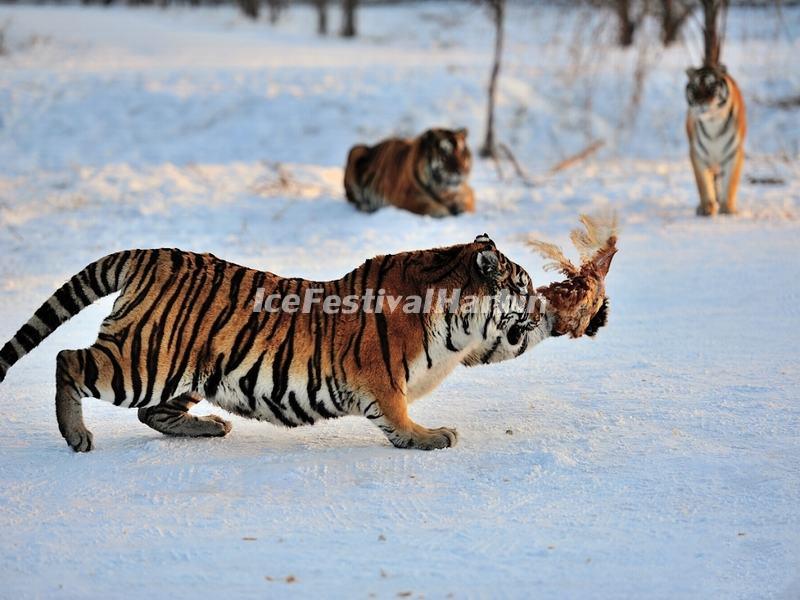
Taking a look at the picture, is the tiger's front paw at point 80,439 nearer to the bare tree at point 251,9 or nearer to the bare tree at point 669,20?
the bare tree at point 669,20

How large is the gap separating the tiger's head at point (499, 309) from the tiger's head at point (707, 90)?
23.3 feet

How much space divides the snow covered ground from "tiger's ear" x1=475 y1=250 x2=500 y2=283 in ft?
2.43

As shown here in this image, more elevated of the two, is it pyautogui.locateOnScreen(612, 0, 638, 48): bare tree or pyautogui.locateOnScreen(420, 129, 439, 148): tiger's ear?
pyautogui.locateOnScreen(612, 0, 638, 48): bare tree

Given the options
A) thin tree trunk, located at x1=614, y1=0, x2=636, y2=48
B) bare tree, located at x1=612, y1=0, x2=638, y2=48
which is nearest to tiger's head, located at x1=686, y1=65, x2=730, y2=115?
bare tree, located at x1=612, y1=0, x2=638, y2=48

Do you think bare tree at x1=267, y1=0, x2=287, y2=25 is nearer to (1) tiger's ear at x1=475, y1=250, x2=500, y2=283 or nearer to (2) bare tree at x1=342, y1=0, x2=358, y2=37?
(2) bare tree at x1=342, y1=0, x2=358, y2=37

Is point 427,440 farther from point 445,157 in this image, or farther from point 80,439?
point 445,157

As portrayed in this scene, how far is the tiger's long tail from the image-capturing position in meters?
4.78

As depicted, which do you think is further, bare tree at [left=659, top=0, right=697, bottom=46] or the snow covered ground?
bare tree at [left=659, top=0, right=697, bottom=46]

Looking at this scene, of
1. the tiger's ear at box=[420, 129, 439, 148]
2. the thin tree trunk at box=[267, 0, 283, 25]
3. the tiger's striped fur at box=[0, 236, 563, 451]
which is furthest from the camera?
the thin tree trunk at box=[267, 0, 283, 25]

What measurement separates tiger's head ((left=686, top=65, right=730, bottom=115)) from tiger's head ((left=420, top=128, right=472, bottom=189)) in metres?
2.46

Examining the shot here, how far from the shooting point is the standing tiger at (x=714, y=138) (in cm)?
1135

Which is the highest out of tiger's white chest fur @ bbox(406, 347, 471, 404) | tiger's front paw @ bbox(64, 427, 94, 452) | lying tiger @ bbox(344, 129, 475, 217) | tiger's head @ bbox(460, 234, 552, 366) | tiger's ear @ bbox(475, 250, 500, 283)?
tiger's ear @ bbox(475, 250, 500, 283)

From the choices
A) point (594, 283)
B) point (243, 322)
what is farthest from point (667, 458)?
point (243, 322)

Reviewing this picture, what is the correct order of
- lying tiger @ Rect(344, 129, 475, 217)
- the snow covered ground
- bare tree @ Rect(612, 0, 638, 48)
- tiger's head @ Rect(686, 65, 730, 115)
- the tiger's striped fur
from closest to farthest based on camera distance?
the snow covered ground → the tiger's striped fur → tiger's head @ Rect(686, 65, 730, 115) → lying tiger @ Rect(344, 129, 475, 217) → bare tree @ Rect(612, 0, 638, 48)
